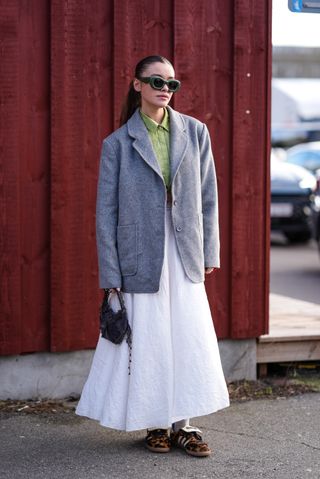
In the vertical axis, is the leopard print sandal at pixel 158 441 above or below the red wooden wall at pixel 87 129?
below

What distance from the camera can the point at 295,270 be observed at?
543 inches

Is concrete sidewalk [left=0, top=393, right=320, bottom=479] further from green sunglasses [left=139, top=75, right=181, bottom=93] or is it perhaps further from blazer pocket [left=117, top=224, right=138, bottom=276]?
green sunglasses [left=139, top=75, right=181, bottom=93]

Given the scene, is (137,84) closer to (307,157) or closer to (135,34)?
(135,34)

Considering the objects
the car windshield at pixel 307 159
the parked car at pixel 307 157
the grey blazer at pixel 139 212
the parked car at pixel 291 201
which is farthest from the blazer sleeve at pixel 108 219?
the car windshield at pixel 307 159

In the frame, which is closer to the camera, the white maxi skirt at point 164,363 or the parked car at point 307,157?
the white maxi skirt at point 164,363

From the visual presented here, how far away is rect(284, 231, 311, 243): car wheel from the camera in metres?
16.8

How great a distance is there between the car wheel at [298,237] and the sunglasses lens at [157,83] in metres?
11.7

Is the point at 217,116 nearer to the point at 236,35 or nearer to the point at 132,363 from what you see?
the point at 236,35

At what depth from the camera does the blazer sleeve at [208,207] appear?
545cm

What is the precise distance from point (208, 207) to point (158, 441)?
1.29 m

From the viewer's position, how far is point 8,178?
20.0ft

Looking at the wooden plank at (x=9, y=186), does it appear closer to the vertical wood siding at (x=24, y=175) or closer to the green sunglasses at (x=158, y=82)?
the vertical wood siding at (x=24, y=175)

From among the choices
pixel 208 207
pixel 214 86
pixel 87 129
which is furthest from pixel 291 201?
pixel 208 207

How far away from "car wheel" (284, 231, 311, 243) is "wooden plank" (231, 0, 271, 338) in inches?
393
